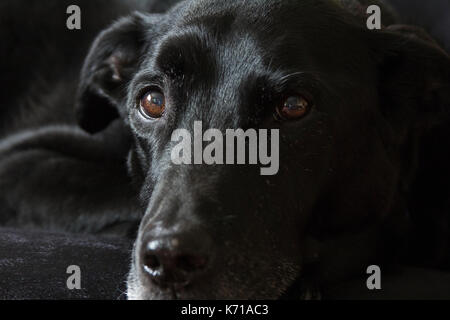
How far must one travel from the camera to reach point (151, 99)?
162cm

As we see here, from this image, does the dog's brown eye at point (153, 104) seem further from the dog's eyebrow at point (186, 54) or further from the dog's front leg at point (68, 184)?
the dog's front leg at point (68, 184)

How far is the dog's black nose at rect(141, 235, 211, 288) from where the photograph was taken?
121cm

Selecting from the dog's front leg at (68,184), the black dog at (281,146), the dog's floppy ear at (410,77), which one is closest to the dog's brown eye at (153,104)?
the black dog at (281,146)

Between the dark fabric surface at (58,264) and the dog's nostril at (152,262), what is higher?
the dog's nostril at (152,262)

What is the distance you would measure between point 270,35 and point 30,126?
1.46 meters

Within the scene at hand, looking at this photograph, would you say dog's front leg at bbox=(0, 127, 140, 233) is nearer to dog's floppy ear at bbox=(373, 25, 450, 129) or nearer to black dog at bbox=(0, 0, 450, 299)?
black dog at bbox=(0, 0, 450, 299)

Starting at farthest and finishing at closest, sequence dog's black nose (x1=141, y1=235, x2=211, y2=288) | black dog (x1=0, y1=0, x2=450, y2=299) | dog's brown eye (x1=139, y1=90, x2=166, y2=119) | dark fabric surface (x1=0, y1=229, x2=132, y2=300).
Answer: dog's brown eye (x1=139, y1=90, x2=166, y2=119), dark fabric surface (x1=0, y1=229, x2=132, y2=300), black dog (x1=0, y1=0, x2=450, y2=299), dog's black nose (x1=141, y1=235, x2=211, y2=288)

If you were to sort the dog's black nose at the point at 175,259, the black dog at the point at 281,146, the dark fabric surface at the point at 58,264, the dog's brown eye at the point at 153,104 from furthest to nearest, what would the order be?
1. the dog's brown eye at the point at 153,104
2. the dark fabric surface at the point at 58,264
3. the black dog at the point at 281,146
4. the dog's black nose at the point at 175,259

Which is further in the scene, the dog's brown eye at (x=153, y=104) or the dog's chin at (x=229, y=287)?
the dog's brown eye at (x=153, y=104)

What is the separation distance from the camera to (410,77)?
1.73 metres

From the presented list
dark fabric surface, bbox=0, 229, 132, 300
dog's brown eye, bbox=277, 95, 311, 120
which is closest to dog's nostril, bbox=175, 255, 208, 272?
dark fabric surface, bbox=0, 229, 132, 300

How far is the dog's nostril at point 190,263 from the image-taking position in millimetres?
1221

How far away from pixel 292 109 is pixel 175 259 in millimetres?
446

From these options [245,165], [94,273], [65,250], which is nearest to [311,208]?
[245,165]
